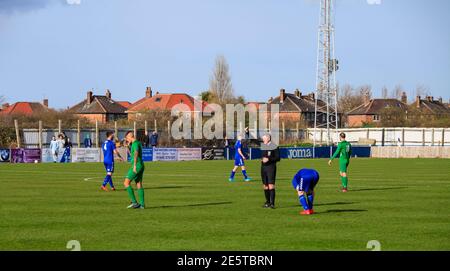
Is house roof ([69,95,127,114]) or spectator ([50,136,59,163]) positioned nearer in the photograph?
spectator ([50,136,59,163])

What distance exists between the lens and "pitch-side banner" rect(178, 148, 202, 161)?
224ft

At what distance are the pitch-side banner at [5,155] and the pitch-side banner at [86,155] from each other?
15.3 feet

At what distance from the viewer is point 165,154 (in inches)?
2643

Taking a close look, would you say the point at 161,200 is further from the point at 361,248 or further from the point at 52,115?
the point at 52,115

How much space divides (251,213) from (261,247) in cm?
621

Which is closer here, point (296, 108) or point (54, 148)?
point (54, 148)

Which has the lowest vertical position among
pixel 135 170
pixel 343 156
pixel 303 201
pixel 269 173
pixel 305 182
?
pixel 303 201

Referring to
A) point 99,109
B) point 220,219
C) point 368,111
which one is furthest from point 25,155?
point 368,111

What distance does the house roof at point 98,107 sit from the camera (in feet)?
451

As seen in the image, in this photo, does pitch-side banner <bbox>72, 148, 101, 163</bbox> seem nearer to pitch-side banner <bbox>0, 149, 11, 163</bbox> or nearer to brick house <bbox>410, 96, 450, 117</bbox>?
pitch-side banner <bbox>0, 149, 11, 163</bbox>

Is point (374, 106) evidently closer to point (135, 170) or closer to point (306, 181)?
point (135, 170)

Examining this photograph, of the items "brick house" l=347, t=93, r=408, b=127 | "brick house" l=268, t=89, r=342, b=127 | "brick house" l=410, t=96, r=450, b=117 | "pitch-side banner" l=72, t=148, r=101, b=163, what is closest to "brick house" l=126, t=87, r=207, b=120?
"brick house" l=268, t=89, r=342, b=127

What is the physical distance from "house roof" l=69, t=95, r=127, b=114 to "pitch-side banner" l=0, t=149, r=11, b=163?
3004 inches

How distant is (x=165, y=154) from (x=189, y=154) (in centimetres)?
257
